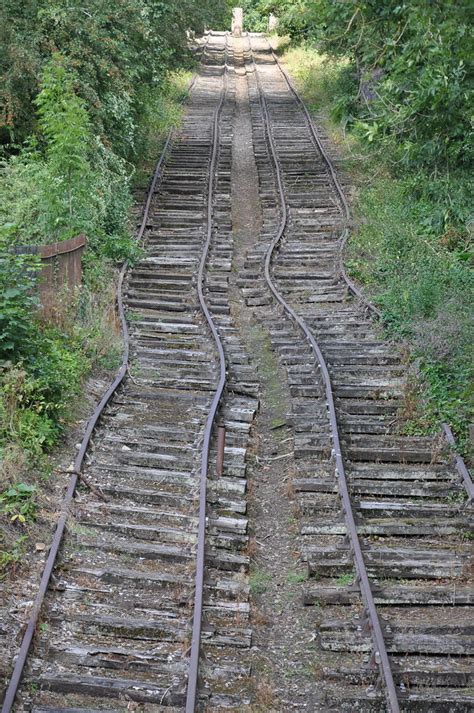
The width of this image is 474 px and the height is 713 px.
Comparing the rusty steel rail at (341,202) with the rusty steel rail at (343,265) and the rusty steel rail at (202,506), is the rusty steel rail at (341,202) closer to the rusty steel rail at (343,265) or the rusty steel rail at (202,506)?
the rusty steel rail at (343,265)

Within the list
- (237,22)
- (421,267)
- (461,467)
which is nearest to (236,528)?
(461,467)

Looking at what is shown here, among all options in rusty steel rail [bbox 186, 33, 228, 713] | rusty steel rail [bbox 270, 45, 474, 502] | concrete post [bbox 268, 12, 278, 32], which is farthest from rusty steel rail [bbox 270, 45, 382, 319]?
concrete post [bbox 268, 12, 278, 32]

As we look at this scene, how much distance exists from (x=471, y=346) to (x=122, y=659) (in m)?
6.80

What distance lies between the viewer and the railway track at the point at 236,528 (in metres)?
6.56

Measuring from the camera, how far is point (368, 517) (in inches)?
350

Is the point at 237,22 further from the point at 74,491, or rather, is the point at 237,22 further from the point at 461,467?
the point at 74,491

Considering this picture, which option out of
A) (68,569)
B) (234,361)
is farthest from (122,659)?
(234,361)

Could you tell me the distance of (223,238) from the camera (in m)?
18.8

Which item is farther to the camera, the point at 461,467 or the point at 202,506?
the point at 461,467

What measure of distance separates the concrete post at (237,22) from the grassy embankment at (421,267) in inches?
1450

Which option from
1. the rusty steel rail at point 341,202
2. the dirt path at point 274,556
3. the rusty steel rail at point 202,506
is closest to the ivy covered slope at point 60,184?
the rusty steel rail at point 202,506

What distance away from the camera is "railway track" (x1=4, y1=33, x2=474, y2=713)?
6.56m

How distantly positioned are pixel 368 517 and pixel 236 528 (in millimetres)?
1321

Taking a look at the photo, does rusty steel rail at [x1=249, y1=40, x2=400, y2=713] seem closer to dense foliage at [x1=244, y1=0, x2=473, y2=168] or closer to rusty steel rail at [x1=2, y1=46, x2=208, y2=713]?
rusty steel rail at [x1=2, y1=46, x2=208, y2=713]
